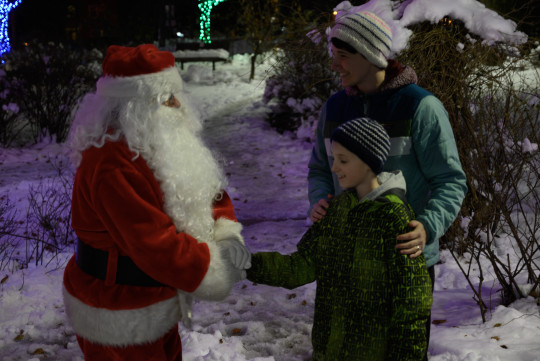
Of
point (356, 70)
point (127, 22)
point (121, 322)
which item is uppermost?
point (127, 22)

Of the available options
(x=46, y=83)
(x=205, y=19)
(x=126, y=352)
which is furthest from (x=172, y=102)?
(x=205, y=19)

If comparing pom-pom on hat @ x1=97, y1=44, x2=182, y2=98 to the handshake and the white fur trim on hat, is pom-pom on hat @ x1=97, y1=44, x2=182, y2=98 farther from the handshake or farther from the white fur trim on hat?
the handshake

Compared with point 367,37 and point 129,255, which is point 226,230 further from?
point 367,37

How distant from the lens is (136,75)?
2.09 meters

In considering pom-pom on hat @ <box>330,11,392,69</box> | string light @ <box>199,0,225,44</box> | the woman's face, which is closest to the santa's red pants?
Answer: the woman's face

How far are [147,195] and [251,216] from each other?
5.45 metres

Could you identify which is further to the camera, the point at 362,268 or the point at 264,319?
the point at 264,319

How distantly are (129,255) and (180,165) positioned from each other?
0.41m

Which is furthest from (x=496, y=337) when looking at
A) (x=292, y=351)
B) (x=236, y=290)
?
(x=236, y=290)

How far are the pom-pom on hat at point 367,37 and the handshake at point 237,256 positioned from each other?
1.10 m

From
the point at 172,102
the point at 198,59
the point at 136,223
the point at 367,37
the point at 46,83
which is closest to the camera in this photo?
the point at 136,223

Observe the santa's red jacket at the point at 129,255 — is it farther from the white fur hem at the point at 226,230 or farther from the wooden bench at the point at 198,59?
the wooden bench at the point at 198,59

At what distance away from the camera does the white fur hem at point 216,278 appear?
201 centimetres

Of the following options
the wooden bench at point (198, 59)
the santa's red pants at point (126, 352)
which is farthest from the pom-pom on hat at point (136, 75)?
the wooden bench at point (198, 59)
